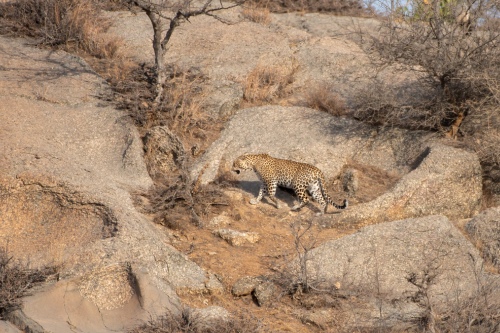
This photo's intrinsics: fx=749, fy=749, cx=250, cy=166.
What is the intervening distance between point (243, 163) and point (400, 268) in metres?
3.43

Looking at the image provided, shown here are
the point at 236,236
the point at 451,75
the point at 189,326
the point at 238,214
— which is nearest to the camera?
the point at 189,326

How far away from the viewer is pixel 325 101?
13.4 meters

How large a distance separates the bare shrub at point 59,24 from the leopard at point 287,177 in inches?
181

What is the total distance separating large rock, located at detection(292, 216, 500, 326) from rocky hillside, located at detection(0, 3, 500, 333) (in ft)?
0.08

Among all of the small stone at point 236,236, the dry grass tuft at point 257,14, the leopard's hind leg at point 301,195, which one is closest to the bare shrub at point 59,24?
the dry grass tuft at point 257,14

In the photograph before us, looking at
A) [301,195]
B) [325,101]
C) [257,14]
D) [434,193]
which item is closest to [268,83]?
[325,101]

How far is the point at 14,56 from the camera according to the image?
13664mm

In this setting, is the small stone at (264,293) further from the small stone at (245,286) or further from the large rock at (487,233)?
the large rock at (487,233)

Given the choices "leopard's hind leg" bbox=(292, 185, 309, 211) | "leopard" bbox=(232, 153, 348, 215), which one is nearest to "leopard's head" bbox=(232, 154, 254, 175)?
"leopard" bbox=(232, 153, 348, 215)

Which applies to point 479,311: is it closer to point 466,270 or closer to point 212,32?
point 466,270

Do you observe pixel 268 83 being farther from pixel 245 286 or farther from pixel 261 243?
pixel 245 286

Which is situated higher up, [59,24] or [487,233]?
[59,24]

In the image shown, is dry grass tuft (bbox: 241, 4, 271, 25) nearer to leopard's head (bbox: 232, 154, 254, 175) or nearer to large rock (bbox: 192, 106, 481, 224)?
large rock (bbox: 192, 106, 481, 224)

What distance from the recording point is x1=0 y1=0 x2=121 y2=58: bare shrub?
1452 centimetres
